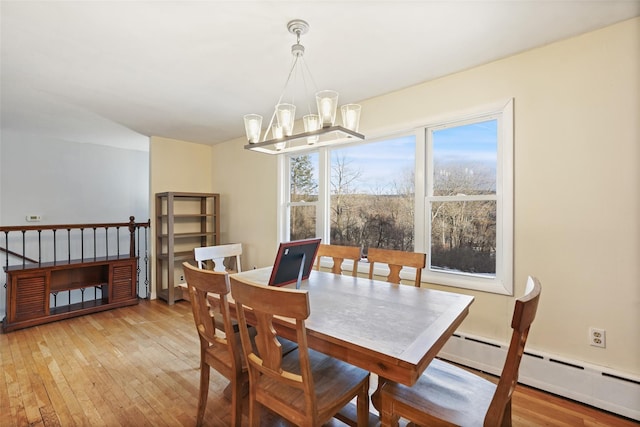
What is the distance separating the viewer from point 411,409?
1.23 m

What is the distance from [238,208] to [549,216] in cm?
388

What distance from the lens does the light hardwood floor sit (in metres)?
1.84

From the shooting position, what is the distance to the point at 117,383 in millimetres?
2240

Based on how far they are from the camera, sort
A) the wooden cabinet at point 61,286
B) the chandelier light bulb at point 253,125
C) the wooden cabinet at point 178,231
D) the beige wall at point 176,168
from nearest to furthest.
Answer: the chandelier light bulb at point 253,125 < the wooden cabinet at point 61,286 < the wooden cabinet at point 178,231 < the beige wall at point 176,168

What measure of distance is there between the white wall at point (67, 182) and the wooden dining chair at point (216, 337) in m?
4.66

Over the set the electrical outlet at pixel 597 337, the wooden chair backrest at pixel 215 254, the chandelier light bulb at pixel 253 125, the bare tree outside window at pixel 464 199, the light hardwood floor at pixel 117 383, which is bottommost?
the light hardwood floor at pixel 117 383

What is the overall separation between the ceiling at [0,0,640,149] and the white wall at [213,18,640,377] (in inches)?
7.4

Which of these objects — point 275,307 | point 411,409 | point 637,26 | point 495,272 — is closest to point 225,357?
point 275,307

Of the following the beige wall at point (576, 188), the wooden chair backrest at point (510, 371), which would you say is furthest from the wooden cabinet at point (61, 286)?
the wooden chair backrest at point (510, 371)

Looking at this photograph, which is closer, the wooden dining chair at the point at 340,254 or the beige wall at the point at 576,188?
the beige wall at the point at 576,188

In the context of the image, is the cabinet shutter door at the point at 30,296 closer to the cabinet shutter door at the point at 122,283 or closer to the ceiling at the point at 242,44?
the cabinet shutter door at the point at 122,283

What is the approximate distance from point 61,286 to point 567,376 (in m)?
5.41

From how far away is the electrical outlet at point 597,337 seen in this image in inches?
75.3

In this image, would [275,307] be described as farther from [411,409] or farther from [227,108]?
[227,108]
